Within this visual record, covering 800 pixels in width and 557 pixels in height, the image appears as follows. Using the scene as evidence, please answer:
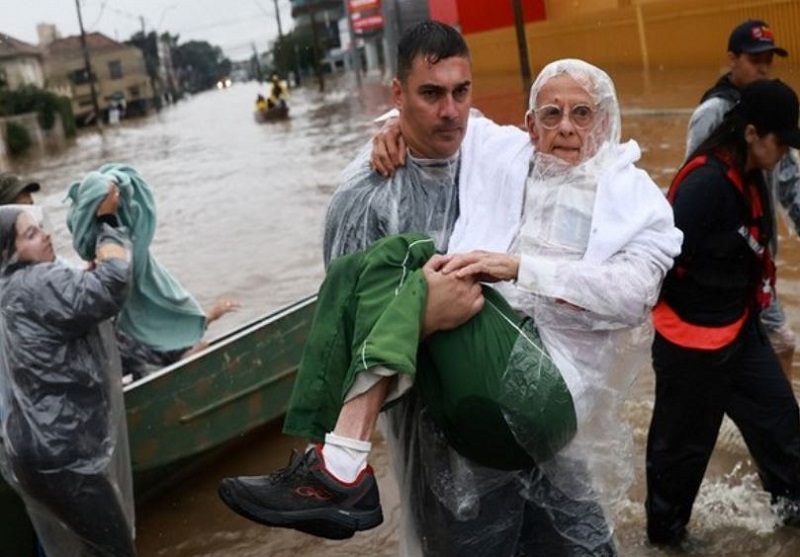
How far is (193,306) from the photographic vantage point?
5.69 metres

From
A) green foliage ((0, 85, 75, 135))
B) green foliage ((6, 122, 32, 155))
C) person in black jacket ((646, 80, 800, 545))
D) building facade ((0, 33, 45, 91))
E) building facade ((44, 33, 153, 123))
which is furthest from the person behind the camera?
building facade ((44, 33, 153, 123))

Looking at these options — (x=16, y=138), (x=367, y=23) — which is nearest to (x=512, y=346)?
(x=16, y=138)

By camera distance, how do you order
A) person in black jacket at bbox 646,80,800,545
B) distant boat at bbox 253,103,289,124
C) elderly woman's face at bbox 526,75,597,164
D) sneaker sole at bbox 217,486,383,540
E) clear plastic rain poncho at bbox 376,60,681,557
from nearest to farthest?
sneaker sole at bbox 217,486,383,540
clear plastic rain poncho at bbox 376,60,681,557
elderly woman's face at bbox 526,75,597,164
person in black jacket at bbox 646,80,800,545
distant boat at bbox 253,103,289,124

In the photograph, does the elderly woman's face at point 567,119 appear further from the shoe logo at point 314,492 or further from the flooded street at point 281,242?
the flooded street at point 281,242

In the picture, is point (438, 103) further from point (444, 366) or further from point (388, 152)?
point (444, 366)

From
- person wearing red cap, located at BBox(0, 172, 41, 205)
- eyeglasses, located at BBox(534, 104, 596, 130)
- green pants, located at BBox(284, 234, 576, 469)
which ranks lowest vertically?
green pants, located at BBox(284, 234, 576, 469)

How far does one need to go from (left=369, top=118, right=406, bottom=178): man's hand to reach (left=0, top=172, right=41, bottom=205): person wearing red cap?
2072mm

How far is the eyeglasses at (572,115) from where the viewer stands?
2.55m

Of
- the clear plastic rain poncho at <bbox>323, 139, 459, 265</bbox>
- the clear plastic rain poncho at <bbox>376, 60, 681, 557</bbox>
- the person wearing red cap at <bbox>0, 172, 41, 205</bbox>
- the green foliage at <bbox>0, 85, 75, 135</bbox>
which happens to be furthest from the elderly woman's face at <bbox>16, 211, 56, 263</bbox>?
the green foliage at <bbox>0, 85, 75, 135</bbox>

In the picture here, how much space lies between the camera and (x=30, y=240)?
3865mm

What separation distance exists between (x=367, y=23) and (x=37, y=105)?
15.7 metres

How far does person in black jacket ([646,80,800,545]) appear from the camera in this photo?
359cm

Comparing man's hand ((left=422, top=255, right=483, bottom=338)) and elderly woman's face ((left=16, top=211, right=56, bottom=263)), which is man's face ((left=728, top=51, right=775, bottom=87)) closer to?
man's hand ((left=422, top=255, right=483, bottom=338))

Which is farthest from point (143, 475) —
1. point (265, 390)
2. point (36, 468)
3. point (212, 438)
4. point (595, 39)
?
point (595, 39)
